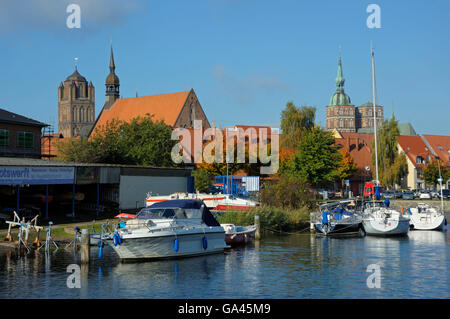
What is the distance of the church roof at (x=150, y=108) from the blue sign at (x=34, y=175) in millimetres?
70725

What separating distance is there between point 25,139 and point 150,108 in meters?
68.2

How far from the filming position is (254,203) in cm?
4650

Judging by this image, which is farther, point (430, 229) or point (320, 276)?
point (430, 229)

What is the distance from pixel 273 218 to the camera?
1692 inches

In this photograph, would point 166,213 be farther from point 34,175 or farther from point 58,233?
point 34,175

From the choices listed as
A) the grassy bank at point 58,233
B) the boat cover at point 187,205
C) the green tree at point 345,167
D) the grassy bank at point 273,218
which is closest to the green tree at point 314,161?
the green tree at point 345,167

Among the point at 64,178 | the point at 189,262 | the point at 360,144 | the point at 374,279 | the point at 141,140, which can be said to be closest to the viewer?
the point at 374,279

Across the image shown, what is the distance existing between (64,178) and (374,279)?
25.5m

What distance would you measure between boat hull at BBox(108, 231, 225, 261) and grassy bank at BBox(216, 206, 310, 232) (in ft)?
32.6

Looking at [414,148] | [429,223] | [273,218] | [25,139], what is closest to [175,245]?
[273,218]

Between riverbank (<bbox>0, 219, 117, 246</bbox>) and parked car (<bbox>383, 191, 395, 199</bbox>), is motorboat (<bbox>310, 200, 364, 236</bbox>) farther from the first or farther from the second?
parked car (<bbox>383, 191, 395, 199</bbox>)

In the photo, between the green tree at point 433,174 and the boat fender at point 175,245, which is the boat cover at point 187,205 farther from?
the green tree at point 433,174

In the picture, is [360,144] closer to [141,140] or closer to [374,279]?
[141,140]
